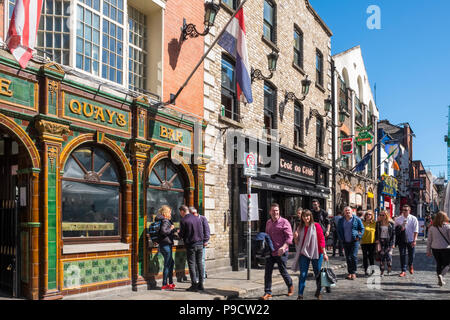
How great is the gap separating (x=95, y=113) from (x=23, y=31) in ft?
7.45

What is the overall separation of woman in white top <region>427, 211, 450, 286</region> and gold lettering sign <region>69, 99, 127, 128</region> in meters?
7.45

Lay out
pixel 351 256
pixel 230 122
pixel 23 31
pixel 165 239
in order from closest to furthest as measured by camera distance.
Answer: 1. pixel 23 31
2. pixel 165 239
3. pixel 351 256
4. pixel 230 122

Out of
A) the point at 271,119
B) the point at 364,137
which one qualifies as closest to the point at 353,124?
the point at 364,137

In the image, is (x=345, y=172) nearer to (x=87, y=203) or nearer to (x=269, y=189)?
(x=269, y=189)

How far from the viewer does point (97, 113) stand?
874cm

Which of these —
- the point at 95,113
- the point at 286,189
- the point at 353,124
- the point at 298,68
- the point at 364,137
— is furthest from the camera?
the point at 353,124

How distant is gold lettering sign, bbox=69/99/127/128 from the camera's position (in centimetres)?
827

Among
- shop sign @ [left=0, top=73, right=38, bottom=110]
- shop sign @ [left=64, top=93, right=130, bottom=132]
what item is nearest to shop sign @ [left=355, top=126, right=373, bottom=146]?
shop sign @ [left=64, top=93, right=130, bottom=132]

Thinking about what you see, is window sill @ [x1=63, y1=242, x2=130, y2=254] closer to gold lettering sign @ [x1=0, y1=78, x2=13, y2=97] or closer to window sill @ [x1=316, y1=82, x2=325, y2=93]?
gold lettering sign @ [x1=0, y1=78, x2=13, y2=97]

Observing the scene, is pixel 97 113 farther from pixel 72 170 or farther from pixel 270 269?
pixel 270 269
